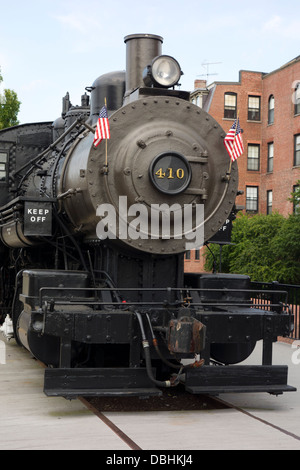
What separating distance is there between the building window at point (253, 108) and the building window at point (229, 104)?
80cm

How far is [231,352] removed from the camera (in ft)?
24.7

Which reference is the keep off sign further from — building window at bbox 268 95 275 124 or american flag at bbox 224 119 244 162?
building window at bbox 268 95 275 124

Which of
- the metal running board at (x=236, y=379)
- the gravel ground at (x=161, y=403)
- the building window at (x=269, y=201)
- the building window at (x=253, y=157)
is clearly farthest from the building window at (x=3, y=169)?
the building window at (x=253, y=157)

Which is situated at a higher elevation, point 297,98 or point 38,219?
point 297,98

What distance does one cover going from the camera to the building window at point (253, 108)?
32.0m

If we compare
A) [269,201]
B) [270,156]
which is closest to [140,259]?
[269,201]

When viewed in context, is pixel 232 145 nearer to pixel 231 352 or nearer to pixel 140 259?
pixel 140 259

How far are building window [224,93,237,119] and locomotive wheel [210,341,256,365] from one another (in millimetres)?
26078

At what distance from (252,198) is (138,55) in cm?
2483

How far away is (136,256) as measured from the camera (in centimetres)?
691

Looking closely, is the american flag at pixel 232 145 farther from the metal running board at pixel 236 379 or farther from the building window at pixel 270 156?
the building window at pixel 270 156

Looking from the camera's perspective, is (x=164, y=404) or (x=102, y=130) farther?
(x=164, y=404)

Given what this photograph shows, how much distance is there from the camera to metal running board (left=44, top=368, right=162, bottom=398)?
5.85 metres

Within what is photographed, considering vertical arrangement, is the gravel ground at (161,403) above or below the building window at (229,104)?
below
